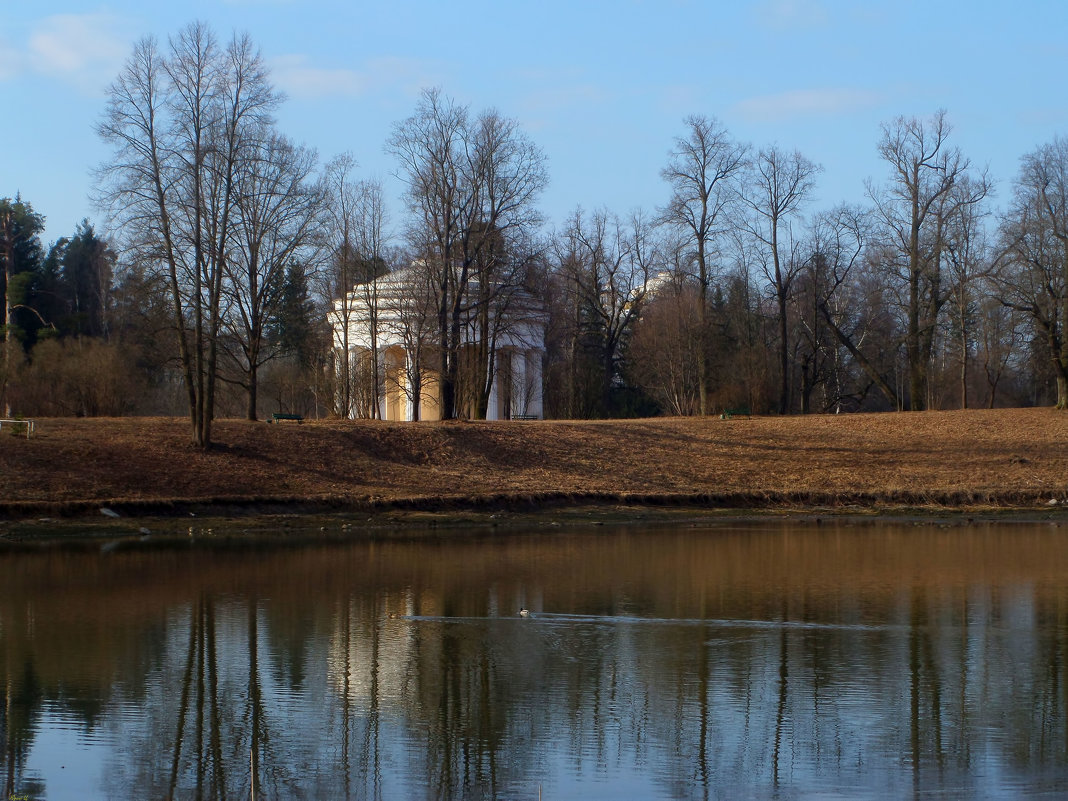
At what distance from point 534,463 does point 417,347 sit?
28.5 ft

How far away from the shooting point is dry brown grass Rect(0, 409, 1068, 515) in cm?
2883

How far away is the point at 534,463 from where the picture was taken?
3475cm

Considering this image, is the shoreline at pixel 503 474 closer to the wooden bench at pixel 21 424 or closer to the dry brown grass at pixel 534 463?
the dry brown grass at pixel 534 463

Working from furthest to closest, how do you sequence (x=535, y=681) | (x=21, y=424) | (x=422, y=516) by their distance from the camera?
(x=21, y=424) < (x=422, y=516) < (x=535, y=681)

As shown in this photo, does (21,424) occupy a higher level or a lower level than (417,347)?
lower

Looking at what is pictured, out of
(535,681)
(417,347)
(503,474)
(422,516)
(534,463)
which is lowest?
(535,681)

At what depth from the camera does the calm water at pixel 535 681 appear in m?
8.62

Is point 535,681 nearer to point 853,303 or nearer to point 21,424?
point 21,424

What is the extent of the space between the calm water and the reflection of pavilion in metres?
22.7

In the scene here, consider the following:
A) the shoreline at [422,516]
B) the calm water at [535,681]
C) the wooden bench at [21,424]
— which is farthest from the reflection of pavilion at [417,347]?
the calm water at [535,681]

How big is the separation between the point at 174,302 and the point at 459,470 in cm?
970

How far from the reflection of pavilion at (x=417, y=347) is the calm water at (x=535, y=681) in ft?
74.4

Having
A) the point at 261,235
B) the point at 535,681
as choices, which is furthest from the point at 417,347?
the point at 535,681

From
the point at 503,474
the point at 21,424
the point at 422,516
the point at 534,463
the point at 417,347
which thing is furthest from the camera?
the point at 417,347
